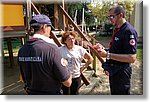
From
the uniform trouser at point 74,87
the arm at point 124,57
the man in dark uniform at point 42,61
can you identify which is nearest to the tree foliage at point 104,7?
the arm at point 124,57

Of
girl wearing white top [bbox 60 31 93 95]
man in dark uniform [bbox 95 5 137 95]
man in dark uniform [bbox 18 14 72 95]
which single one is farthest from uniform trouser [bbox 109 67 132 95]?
man in dark uniform [bbox 18 14 72 95]

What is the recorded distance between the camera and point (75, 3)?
2.55 meters

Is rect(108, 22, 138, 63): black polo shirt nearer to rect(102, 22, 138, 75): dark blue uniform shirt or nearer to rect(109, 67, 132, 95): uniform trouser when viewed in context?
rect(102, 22, 138, 75): dark blue uniform shirt

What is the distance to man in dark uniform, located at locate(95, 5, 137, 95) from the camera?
1656 millimetres

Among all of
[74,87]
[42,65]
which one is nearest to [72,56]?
[74,87]

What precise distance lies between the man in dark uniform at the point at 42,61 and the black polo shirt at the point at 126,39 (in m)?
0.48

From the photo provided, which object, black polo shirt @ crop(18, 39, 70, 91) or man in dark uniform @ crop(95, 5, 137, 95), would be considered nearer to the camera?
black polo shirt @ crop(18, 39, 70, 91)

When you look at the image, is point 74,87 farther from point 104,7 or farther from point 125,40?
point 104,7

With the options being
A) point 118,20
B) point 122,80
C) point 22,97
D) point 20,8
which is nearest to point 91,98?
point 122,80

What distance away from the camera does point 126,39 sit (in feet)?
5.42

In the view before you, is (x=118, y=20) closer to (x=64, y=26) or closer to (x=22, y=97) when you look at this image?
(x=22, y=97)

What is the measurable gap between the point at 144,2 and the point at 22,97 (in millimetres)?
1233

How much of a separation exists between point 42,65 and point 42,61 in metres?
0.02

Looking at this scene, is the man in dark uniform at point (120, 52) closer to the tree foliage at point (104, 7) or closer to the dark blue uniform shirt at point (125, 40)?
the dark blue uniform shirt at point (125, 40)
